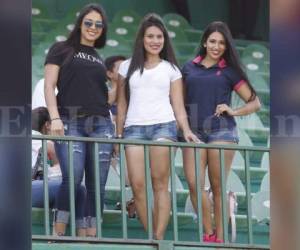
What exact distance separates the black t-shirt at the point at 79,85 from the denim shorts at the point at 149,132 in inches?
7.6

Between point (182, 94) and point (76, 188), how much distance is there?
84 cm

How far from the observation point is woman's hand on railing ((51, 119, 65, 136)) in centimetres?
554

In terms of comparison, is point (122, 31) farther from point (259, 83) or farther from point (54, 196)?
point (54, 196)

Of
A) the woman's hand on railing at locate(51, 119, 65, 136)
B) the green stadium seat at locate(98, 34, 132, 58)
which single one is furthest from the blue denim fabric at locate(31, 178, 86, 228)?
the green stadium seat at locate(98, 34, 132, 58)

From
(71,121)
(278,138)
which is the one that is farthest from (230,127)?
(278,138)

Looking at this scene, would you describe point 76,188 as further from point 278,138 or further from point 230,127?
point 278,138

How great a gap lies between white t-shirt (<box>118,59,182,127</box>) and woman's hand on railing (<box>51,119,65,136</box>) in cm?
40

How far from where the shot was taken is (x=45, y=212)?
5477mm

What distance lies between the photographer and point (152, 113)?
5.68 metres

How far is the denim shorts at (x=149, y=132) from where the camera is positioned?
225 inches

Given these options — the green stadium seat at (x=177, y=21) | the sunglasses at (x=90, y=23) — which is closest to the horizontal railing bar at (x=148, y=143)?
the sunglasses at (x=90, y=23)

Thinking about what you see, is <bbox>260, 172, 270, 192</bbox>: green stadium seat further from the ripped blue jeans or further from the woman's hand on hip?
the ripped blue jeans

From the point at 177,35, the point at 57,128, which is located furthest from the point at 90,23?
the point at 177,35

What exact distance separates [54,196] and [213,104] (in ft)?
3.56
